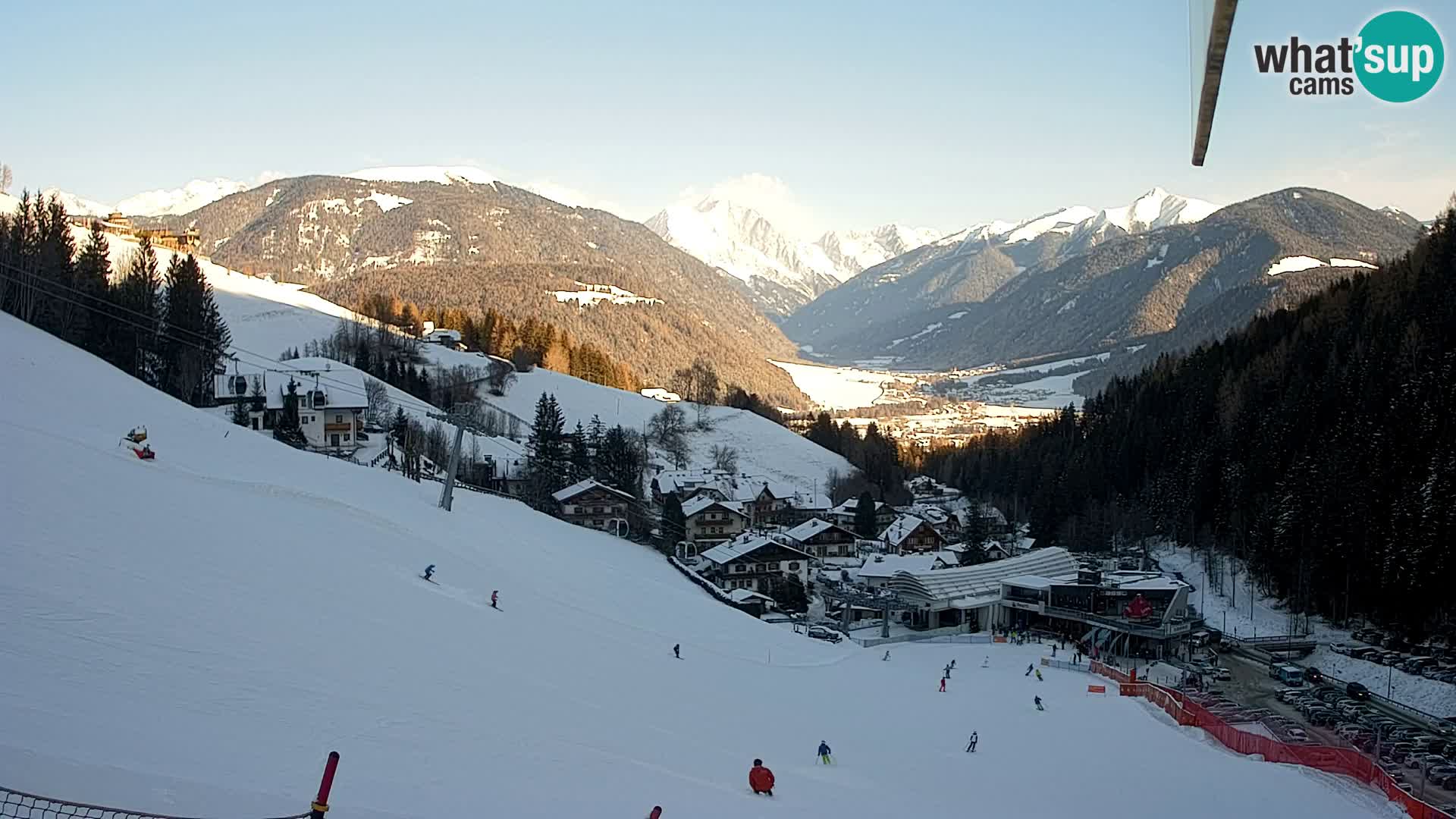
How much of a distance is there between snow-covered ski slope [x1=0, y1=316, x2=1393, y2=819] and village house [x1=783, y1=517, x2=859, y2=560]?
86.2 feet

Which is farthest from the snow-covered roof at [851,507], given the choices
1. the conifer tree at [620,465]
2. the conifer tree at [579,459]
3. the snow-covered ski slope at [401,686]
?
the snow-covered ski slope at [401,686]

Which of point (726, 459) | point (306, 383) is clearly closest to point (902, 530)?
point (726, 459)

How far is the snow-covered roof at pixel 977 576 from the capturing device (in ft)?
142

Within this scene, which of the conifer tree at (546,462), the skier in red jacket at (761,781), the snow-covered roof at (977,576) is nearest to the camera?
the skier in red jacket at (761,781)

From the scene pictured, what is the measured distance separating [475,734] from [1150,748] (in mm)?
15477

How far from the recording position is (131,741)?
26.9 ft

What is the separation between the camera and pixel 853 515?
67.7 m

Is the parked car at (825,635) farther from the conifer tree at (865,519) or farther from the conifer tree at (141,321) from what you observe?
the conifer tree at (141,321)

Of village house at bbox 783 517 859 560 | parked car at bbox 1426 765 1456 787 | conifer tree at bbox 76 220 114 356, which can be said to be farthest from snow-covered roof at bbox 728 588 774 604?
conifer tree at bbox 76 220 114 356

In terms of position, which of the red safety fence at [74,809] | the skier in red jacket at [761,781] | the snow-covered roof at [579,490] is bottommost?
the snow-covered roof at [579,490]

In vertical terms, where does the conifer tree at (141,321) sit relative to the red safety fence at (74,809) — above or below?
above

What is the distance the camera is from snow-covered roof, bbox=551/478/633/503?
53.0 meters

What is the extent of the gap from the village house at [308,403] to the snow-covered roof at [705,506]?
724 inches

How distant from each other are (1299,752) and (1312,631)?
17.7 metres
